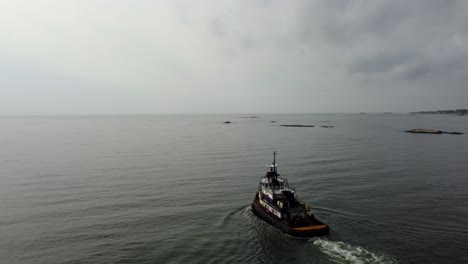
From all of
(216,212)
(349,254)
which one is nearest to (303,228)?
(349,254)

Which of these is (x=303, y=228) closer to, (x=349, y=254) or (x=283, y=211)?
(x=283, y=211)

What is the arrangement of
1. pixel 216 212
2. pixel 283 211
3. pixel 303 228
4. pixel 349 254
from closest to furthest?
pixel 349 254 < pixel 303 228 < pixel 283 211 < pixel 216 212

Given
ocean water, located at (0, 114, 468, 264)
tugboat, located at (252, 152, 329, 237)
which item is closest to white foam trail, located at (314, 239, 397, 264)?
ocean water, located at (0, 114, 468, 264)

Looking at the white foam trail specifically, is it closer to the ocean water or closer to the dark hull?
the ocean water

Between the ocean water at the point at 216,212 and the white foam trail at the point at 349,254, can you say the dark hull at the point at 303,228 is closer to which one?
the ocean water at the point at 216,212

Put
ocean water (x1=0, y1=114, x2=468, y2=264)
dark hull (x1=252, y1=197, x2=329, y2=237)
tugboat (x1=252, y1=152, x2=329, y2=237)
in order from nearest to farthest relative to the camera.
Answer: ocean water (x1=0, y1=114, x2=468, y2=264) < dark hull (x1=252, y1=197, x2=329, y2=237) < tugboat (x1=252, y1=152, x2=329, y2=237)

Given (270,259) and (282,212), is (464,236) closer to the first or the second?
(282,212)
